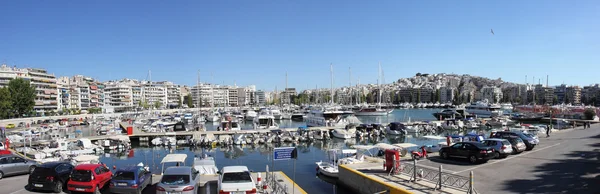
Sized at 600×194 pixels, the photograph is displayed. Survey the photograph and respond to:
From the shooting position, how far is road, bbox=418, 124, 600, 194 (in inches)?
556

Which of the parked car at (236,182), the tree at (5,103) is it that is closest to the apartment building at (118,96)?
the tree at (5,103)

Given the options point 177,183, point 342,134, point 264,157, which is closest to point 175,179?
point 177,183

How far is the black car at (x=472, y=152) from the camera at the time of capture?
19266 millimetres

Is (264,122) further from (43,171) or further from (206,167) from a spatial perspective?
(43,171)

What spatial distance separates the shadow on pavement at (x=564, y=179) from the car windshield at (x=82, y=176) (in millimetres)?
17111

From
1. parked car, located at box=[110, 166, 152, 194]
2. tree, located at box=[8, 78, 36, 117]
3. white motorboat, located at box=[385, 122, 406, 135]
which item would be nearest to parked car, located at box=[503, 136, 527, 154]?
parked car, located at box=[110, 166, 152, 194]

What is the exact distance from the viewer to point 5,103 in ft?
257

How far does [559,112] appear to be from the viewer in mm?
82938

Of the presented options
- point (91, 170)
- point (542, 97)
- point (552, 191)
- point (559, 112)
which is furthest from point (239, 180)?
point (542, 97)

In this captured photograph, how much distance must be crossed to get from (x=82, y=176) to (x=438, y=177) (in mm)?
15076

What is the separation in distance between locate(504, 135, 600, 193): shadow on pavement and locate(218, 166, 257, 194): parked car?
33.9ft

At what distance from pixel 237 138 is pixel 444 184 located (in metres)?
36.1

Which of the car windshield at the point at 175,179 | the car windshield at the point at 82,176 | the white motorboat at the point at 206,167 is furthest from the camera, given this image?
the white motorboat at the point at 206,167

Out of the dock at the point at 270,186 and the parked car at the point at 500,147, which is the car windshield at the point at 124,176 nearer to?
the dock at the point at 270,186
